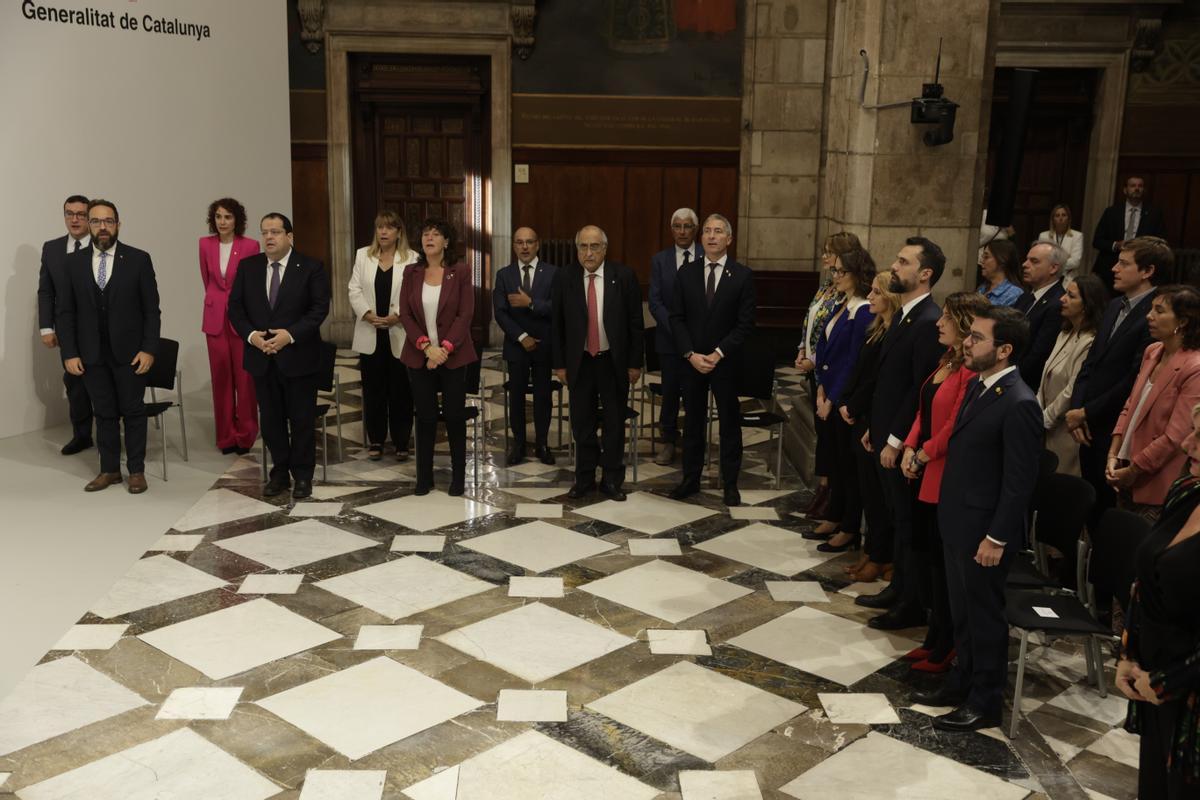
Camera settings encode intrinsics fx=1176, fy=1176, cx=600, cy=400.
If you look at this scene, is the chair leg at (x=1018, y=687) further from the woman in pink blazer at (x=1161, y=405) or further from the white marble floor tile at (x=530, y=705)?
the white marble floor tile at (x=530, y=705)

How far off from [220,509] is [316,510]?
518 millimetres

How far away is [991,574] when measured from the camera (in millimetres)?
3836

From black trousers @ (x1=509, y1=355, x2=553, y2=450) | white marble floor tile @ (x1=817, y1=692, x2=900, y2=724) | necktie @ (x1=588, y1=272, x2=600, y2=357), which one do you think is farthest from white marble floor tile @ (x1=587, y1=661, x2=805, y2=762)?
black trousers @ (x1=509, y1=355, x2=553, y2=450)

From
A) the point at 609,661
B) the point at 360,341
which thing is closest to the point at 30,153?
the point at 360,341

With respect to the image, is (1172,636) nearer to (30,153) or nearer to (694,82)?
(30,153)

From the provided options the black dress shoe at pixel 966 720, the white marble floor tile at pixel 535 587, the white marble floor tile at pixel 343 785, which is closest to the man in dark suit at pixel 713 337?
the white marble floor tile at pixel 535 587

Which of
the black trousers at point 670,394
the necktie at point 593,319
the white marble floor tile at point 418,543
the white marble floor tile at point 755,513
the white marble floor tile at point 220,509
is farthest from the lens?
the black trousers at point 670,394

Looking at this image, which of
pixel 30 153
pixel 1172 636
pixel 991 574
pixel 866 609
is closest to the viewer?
pixel 1172 636

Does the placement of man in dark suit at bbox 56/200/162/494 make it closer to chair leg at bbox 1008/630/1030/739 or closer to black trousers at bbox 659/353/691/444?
→ black trousers at bbox 659/353/691/444

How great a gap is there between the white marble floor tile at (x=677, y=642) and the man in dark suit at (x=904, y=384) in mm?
739

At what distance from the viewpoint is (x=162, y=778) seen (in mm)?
3607

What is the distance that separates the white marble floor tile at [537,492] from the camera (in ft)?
21.9

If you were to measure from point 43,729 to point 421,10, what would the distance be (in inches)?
323

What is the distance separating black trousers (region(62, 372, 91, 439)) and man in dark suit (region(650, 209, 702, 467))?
3650 mm
